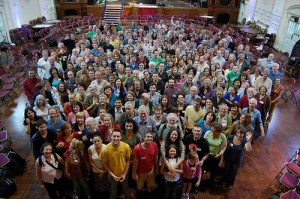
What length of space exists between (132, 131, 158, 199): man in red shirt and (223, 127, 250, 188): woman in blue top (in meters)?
1.27

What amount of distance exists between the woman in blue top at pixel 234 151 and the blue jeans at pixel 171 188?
1.02 m

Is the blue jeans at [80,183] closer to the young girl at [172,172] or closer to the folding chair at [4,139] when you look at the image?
the young girl at [172,172]

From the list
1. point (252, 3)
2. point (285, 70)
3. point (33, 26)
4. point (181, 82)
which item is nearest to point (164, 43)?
point (181, 82)

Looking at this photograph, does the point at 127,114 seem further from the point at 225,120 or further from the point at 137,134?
the point at 225,120

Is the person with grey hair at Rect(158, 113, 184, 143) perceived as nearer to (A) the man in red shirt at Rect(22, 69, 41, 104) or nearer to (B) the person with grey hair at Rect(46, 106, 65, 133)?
(B) the person with grey hair at Rect(46, 106, 65, 133)

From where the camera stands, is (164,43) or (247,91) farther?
(164,43)

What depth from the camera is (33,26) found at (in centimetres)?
1427

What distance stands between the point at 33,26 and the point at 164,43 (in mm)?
9604

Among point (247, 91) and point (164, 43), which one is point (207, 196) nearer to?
point (247, 91)

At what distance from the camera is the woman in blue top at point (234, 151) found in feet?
12.4

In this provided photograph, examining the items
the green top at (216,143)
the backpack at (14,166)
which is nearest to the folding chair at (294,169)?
the green top at (216,143)

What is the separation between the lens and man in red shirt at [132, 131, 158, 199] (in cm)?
341

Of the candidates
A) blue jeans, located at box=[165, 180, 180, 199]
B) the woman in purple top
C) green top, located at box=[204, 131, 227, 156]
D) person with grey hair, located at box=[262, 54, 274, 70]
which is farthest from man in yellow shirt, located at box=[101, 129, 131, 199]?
person with grey hair, located at box=[262, 54, 274, 70]

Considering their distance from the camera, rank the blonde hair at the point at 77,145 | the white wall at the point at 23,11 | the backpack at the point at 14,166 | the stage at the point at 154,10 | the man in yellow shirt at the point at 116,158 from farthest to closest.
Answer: the stage at the point at 154,10 → the white wall at the point at 23,11 → the backpack at the point at 14,166 → the blonde hair at the point at 77,145 → the man in yellow shirt at the point at 116,158
